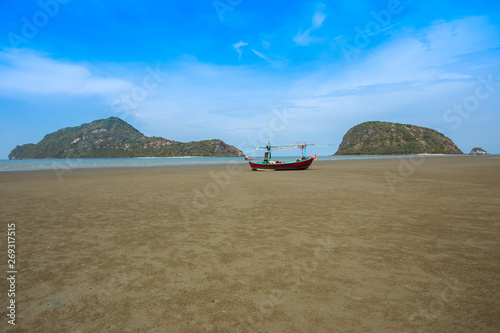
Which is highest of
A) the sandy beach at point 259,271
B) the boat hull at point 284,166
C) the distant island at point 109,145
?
the distant island at point 109,145

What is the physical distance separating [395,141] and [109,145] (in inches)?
6544

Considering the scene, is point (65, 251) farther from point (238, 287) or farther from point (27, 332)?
point (238, 287)

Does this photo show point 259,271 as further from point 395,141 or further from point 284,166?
point 395,141

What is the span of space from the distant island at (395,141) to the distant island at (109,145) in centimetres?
8471

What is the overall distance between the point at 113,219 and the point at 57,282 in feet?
14.8

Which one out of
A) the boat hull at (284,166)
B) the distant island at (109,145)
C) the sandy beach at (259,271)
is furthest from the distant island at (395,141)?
the sandy beach at (259,271)

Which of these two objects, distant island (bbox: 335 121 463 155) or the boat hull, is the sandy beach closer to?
the boat hull

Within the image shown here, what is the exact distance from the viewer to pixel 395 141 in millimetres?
148000

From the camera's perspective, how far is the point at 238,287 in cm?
391

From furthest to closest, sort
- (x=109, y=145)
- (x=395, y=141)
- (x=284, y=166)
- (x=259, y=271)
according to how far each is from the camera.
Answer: (x=395, y=141)
(x=109, y=145)
(x=284, y=166)
(x=259, y=271)

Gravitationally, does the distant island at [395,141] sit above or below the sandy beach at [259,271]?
above

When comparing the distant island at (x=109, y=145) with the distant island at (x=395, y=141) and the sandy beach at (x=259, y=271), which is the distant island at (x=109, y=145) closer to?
the distant island at (x=395, y=141)

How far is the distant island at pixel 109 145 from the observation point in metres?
142

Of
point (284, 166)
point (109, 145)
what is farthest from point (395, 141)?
point (109, 145)
